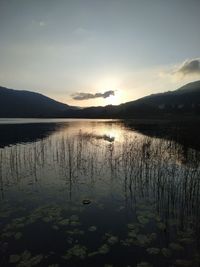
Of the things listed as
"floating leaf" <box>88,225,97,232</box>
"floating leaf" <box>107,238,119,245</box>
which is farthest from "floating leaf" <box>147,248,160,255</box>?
"floating leaf" <box>88,225,97,232</box>

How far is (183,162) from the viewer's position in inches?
1021

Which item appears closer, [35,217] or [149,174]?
[35,217]

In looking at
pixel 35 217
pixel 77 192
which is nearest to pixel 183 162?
pixel 77 192

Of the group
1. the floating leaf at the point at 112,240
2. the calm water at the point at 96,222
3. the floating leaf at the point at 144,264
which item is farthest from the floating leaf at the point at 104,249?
the floating leaf at the point at 144,264

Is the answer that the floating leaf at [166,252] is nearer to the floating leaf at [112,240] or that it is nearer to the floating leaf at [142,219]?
the floating leaf at [112,240]

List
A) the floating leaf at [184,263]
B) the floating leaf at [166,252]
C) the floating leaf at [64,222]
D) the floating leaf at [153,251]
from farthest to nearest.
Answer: the floating leaf at [64,222]
the floating leaf at [153,251]
the floating leaf at [166,252]
the floating leaf at [184,263]

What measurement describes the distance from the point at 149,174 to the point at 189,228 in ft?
31.9

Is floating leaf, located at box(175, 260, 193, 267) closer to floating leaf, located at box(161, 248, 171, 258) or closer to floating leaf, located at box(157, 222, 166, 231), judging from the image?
floating leaf, located at box(161, 248, 171, 258)

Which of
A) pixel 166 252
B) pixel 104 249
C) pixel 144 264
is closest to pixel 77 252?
pixel 104 249

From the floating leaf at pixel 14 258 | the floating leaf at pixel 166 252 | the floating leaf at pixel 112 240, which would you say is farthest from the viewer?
the floating leaf at pixel 112 240

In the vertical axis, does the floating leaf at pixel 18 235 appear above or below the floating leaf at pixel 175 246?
below

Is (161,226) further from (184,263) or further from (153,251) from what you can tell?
(184,263)

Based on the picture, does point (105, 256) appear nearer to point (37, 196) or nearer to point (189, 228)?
point (189, 228)

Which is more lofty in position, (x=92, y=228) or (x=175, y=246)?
(x=175, y=246)
